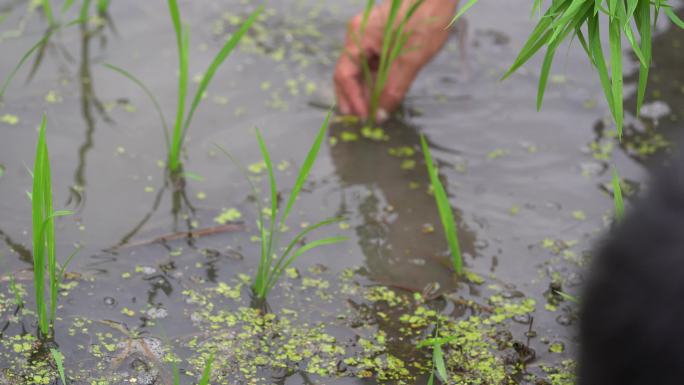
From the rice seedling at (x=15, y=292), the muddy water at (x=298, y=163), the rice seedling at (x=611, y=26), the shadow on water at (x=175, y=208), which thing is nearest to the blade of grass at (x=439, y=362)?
the muddy water at (x=298, y=163)

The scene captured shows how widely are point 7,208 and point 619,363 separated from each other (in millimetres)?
1893

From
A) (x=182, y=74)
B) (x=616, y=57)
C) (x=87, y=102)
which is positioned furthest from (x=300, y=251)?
(x=87, y=102)

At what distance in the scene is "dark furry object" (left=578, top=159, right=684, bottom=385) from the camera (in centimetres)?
102

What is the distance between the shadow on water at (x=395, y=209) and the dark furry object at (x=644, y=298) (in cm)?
128

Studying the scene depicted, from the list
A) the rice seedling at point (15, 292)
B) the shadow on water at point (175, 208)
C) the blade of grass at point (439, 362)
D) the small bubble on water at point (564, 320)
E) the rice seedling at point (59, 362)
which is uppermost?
the shadow on water at point (175, 208)

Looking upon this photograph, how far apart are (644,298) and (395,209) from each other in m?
1.70

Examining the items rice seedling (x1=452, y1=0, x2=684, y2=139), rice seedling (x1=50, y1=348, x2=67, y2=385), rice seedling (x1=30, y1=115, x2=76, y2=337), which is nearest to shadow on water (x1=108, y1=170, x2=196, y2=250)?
rice seedling (x1=30, y1=115, x2=76, y2=337)

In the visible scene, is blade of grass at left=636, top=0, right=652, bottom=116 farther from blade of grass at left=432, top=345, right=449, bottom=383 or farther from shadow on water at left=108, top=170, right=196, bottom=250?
shadow on water at left=108, top=170, right=196, bottom=250

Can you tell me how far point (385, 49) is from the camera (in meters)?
2.71

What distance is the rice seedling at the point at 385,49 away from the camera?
2.61 metres

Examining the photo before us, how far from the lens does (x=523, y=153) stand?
119 inches

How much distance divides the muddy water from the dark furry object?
1026 millimetres

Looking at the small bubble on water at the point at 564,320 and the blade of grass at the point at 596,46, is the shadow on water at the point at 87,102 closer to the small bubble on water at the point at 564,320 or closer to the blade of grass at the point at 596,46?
the small bubble on water at the point at 564,320

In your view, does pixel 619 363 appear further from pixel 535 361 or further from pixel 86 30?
pixel 86 30
